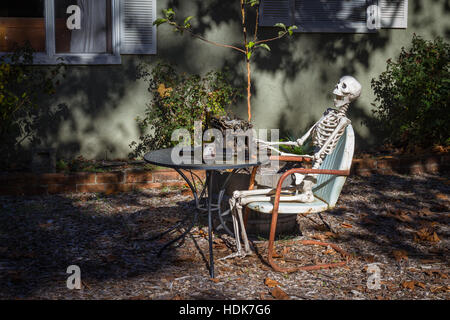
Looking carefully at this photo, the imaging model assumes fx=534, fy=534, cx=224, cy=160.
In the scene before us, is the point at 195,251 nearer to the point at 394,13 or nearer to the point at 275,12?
the point at 275,12

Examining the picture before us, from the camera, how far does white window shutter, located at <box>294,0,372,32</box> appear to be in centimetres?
770

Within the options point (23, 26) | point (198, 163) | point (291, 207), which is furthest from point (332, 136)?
point (23, 26)

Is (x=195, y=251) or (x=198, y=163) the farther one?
(x=195, y=251)

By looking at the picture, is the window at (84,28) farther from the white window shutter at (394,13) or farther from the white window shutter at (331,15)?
the white window shutter at (394,13)

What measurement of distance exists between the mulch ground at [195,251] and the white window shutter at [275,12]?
2701 millimetres

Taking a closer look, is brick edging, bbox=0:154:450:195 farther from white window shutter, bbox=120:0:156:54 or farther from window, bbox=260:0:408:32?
window, bbox=260:0:408:32

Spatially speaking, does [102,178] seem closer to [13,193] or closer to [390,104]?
[13,193]

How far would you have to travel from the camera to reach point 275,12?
7555 millimetres

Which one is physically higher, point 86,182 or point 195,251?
point 86,182

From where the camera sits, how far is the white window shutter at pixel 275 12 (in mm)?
7465

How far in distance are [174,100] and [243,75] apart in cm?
119

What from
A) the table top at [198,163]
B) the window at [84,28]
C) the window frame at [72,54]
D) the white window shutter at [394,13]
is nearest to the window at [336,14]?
the white window shutter at [394,13]
